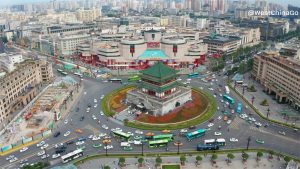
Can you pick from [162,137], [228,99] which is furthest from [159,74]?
[228,99]

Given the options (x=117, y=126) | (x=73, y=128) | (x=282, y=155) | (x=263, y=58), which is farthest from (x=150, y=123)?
(x=263, y=58)

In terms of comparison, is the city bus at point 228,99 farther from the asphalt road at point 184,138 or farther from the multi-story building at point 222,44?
the multi-story building at point 222,44

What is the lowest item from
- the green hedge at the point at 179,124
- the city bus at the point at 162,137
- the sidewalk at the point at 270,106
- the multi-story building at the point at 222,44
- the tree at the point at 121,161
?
the tree at the point at 121,161

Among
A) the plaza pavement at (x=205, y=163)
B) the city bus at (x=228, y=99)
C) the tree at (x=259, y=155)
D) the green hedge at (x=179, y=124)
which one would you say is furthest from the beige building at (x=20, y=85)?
the tree at (x=259, y=155)

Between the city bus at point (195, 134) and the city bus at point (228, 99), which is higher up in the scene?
the city bus at point (228, 99)

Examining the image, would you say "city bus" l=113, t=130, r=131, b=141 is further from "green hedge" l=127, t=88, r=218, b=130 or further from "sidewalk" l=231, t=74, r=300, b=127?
"sidewalk" l=231, t=74, r=300, b=127

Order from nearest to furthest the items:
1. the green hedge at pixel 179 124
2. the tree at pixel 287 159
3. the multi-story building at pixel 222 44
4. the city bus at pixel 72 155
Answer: the tree at pixel 287 159 → the city bus at pixel 72 155 → the green hedge at pixel 179 124 → the multi-story building at pixel 222 44

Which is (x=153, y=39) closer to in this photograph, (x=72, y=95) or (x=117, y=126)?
(x=72, y=95)
